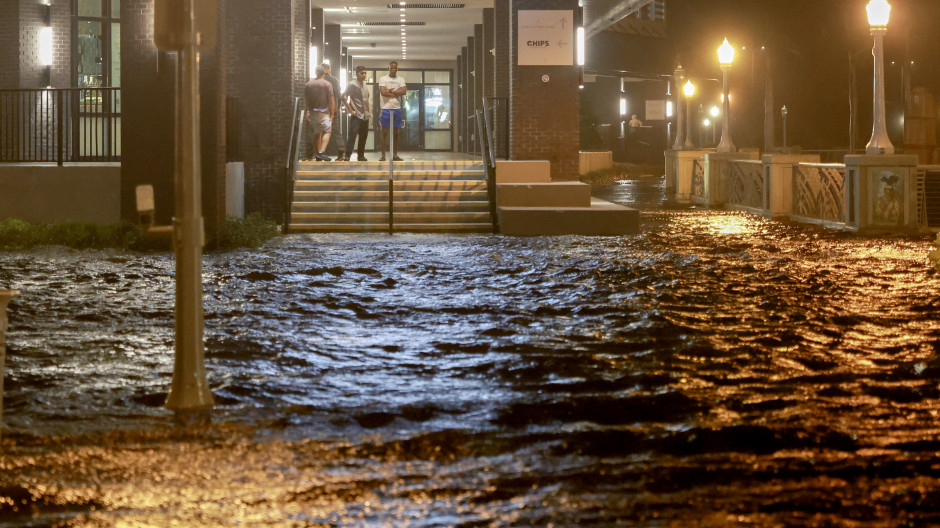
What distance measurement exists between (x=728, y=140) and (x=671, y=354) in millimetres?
21417

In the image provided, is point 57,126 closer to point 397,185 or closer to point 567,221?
point 397,185

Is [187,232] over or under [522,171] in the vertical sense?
under

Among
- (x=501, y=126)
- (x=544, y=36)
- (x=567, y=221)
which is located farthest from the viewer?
(x=501, y=126)

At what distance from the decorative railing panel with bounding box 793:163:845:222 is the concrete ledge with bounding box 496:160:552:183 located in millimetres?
4795

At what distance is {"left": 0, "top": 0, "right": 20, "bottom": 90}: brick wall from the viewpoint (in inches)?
894

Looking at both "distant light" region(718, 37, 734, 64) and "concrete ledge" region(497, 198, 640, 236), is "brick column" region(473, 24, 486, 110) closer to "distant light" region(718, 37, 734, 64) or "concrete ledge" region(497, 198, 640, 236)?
"distant light" region(718, 37, 734, 64)

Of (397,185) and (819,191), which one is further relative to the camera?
(397,185)

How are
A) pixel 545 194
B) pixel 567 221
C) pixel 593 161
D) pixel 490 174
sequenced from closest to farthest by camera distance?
1. pixel 567 221
2. pixel 490 174
3. pixel 545 194
4. pixel 593 161

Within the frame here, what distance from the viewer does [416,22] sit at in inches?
1266

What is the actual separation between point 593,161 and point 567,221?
33.4 metres

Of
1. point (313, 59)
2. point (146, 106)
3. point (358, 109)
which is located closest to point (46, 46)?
point (358, 109)

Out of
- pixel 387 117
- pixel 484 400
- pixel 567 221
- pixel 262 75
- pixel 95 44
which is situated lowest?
pixel 484 400

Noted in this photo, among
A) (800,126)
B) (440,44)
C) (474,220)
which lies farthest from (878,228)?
(800,126)

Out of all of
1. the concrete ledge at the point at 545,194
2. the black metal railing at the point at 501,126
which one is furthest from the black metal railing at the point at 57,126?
the black metal railing at the point at 501,126
